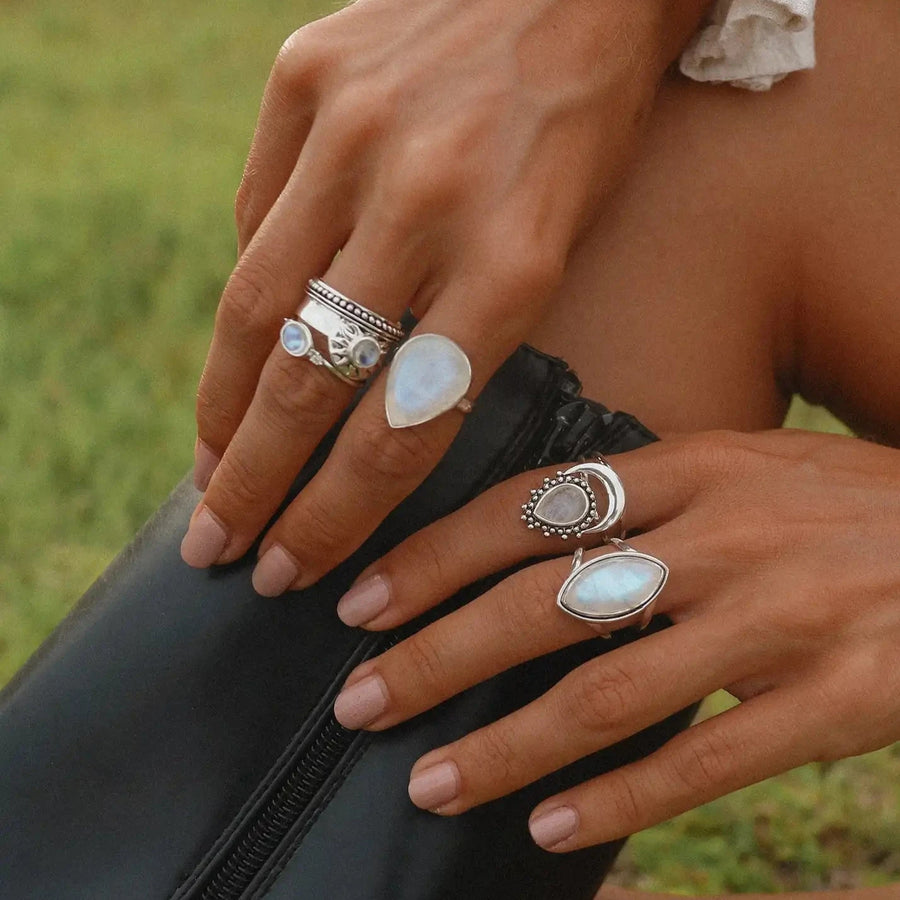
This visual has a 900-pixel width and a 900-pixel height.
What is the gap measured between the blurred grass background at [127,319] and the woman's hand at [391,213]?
115cm

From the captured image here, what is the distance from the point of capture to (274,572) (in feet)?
3.52

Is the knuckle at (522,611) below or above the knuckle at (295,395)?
below

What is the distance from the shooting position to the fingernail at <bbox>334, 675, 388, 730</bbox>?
1046mm

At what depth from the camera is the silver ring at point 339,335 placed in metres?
0.98

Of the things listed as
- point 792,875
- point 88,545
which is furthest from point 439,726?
point 88,545

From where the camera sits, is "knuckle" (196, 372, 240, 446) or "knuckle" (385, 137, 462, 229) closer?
"knuckle" (385, 137, 462, 229)

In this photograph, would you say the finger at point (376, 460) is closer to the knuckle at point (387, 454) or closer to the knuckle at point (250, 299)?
the knuckle at point (387, 454)

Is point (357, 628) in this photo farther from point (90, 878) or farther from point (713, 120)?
point (713, 120)

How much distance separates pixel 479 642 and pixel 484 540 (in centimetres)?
9

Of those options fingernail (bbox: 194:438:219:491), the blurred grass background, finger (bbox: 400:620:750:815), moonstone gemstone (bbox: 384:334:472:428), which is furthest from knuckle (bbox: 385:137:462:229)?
the blurred grass background

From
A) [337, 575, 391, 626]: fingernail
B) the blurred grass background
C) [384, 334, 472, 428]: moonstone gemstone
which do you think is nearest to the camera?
[384, 334, 472, 428]: moonstone gemstone

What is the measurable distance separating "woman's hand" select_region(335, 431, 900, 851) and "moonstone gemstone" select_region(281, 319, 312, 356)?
212mm

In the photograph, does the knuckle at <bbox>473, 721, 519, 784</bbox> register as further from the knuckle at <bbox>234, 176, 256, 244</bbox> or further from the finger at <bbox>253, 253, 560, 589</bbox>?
the knuckle at <bbox>234, 176, 256, 244</bbox>

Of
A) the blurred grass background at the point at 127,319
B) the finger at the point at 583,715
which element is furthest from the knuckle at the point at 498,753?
the blurred grass background at the point at 127,319
